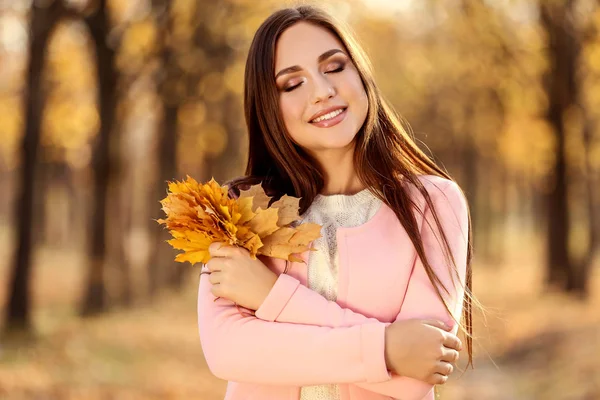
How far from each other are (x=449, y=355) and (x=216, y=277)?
81cm

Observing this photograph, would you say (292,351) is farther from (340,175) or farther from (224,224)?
(340,175)

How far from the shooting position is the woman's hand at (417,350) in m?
2.55

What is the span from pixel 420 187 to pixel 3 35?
1506cm

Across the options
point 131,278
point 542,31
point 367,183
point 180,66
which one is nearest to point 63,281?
point 131,278

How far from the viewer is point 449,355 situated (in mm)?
2619

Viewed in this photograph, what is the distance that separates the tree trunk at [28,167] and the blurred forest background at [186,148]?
0.02 metres

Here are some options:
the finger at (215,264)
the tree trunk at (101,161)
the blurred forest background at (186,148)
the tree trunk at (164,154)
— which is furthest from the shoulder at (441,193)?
the tree trunk at (164,154)

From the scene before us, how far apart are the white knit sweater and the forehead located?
53 centimetres

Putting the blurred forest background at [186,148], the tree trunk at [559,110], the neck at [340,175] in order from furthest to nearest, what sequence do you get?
the tree trunk at [559,110] < the blurred forest background at [186,148] < the neck at [340,175]

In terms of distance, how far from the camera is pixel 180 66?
1420 centimetres

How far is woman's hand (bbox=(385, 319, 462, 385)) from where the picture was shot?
2.55 meters

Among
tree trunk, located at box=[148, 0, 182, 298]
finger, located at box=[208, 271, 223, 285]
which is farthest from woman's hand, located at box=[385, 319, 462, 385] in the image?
tree trunk, located at box=[148, 0, 182, 298]

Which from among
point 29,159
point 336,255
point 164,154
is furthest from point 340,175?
point 164,154

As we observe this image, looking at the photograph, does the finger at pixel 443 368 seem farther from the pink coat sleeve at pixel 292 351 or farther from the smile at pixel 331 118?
the smile at pixel 331 118
